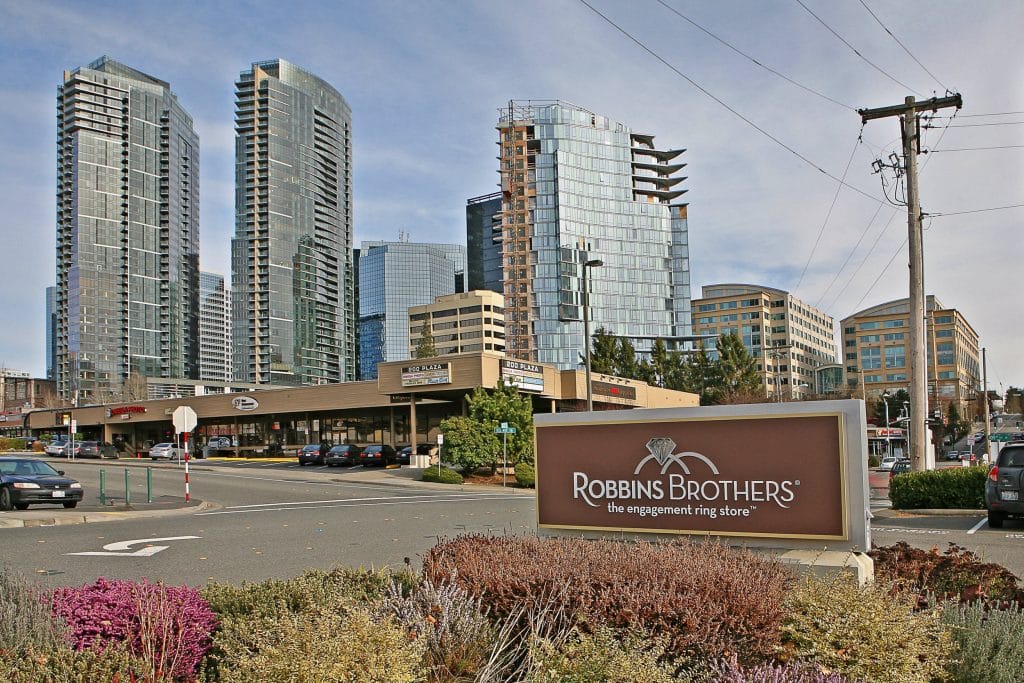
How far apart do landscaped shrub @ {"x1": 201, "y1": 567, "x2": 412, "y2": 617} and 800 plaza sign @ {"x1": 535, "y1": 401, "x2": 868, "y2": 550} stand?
2449 millimetres

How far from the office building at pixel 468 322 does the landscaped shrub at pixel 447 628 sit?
171576 millimetres

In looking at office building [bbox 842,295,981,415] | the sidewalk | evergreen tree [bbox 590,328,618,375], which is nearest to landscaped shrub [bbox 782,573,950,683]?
the sidewalk

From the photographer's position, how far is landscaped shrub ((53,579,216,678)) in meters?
4.87

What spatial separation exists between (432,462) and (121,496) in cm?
2020

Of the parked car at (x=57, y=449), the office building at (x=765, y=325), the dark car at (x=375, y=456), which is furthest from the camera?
the office building at (x=765, y=325)

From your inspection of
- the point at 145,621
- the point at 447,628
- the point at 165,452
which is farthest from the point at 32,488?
the point at 165,452

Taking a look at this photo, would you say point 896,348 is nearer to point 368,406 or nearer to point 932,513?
point 368,406

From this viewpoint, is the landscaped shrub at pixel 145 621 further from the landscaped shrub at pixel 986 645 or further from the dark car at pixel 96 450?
the dark car at pixel 96 450

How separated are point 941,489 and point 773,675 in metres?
19.5

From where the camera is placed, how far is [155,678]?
14.3ft

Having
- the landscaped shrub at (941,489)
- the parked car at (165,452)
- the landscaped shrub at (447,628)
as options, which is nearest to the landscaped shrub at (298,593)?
the landscaped shrub at (447,628)

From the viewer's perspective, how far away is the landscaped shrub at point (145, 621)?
4871mm

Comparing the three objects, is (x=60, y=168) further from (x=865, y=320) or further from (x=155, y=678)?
(x=155, y=678)

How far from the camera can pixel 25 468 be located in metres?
23.3
